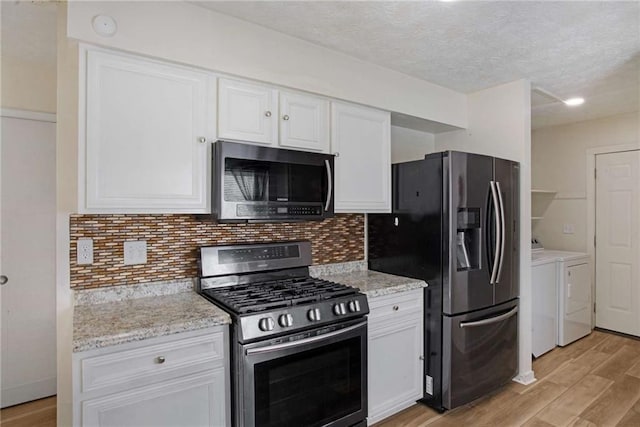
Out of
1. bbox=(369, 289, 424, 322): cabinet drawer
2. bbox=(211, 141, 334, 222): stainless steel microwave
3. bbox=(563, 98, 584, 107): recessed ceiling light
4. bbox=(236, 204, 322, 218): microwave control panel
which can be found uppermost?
bbox=(563, 98, 584, 107): recessed ceiling light

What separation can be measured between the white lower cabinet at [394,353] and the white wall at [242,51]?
141cm

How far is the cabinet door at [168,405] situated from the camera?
148 cm

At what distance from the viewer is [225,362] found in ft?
5.77

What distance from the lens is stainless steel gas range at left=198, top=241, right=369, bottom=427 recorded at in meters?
1.74

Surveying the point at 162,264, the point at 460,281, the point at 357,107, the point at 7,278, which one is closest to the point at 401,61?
the point at 357,107

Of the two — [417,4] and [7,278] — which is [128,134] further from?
[7,278]

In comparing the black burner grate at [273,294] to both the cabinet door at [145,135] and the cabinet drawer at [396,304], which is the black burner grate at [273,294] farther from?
the cabinet door at [145,135]

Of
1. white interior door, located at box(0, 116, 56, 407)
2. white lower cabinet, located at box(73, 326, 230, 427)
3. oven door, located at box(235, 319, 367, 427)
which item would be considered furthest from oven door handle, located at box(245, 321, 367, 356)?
white interior door, located at box(0, 116, 56, 407)

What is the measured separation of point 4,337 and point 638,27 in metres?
4.57

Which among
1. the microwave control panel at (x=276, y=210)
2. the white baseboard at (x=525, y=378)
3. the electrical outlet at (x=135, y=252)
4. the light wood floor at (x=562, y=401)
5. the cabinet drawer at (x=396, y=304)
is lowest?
the light wood floor at (x=562, y=401)

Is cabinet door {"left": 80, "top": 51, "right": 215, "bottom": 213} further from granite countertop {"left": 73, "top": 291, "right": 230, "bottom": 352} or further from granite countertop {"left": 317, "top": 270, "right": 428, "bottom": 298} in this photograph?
granite countertop {"left": 317, "top": 270, "right": 428, "bottom": 298}

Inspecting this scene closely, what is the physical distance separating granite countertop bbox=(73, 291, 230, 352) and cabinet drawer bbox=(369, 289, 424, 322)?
98 centimetres

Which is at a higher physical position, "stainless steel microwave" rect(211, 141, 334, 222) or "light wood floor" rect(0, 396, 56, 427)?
"stainless steel microwave" rect(211, 141, 334, 222)

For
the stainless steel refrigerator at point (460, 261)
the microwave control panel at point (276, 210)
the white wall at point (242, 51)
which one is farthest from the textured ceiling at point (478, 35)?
the microwave control panel at point (276, 210)
